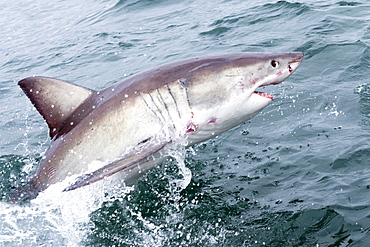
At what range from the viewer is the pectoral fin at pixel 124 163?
11.8 feet

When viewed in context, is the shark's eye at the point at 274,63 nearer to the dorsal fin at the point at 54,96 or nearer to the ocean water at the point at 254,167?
the ocean water at the point at 254,167

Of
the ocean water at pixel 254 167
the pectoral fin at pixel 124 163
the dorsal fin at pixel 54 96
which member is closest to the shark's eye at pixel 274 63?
the pectoral fin at pixel 124 163

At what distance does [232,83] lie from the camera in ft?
12.9

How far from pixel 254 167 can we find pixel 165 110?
1473mm

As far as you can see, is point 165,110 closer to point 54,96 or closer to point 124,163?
point 124,163

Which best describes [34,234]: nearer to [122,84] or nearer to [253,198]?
[122,84]

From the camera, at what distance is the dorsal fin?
4.27 metres

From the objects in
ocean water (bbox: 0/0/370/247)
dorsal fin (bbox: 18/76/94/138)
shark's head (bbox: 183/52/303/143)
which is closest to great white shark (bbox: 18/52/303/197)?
shark's head (bbox: 183/52/303/143)

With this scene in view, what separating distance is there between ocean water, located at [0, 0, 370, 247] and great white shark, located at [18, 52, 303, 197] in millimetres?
385

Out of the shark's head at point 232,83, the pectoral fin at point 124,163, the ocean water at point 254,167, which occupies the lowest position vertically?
the ocean water at point 254,167

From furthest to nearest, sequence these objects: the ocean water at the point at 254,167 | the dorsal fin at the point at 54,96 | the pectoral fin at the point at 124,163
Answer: the dorsal fin at the point at 54,96, the ocean water at the point at 254,167, the pectoral fin at the point at 124,163

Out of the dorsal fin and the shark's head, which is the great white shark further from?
the dorsal fin

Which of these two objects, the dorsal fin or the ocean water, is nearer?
the ocean water

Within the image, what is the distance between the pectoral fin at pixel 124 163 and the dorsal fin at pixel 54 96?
2.47 ft
